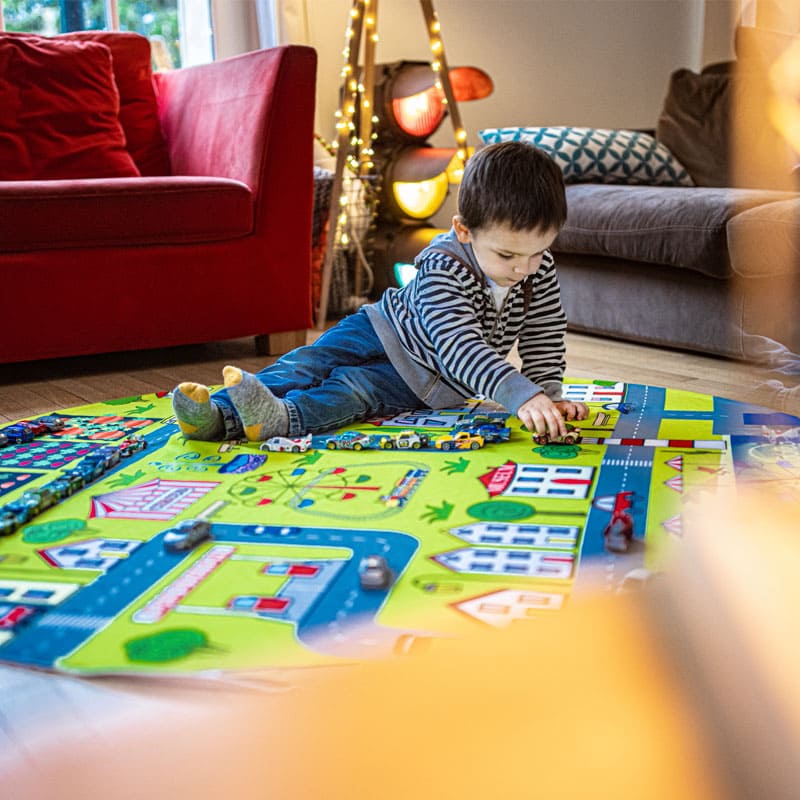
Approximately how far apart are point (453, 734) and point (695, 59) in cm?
379

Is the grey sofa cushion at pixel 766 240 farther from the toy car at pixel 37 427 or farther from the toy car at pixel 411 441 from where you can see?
the toy car at pixel 37 427

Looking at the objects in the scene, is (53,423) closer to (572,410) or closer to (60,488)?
(60,488)

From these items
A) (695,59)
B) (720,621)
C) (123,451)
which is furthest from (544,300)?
(695,59)

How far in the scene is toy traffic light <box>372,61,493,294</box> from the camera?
3.00 metres

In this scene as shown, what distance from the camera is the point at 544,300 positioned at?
5.46ft

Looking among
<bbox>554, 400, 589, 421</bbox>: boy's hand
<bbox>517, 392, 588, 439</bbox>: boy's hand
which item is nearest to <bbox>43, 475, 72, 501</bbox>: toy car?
<bbox>517, 392, 588, 439</bbox>: boy's hand

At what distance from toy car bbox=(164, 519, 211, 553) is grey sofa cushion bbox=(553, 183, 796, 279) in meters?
1.41

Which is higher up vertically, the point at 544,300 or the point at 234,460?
the point at 544,300

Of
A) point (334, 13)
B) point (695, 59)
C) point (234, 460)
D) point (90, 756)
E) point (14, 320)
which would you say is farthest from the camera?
point (695, 59)

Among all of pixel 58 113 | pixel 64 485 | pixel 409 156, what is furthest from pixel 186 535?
pixel 409 156

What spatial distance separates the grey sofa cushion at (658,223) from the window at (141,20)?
4.88ft

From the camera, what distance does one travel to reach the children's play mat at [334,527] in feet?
2.93

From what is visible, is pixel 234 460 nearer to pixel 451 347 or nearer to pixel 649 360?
pixel 451 347

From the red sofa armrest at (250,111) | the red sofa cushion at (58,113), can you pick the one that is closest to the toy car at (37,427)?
the red sofa armrest at (250,111)
